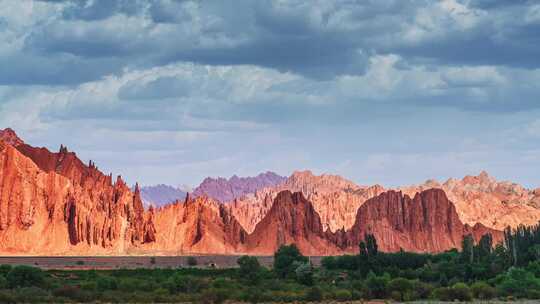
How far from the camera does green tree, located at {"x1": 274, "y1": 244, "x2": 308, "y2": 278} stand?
338 feet

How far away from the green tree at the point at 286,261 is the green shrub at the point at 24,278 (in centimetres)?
3108

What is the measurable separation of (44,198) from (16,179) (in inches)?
306

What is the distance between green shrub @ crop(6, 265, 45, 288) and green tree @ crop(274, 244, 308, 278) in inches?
1224

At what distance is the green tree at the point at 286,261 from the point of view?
338 feet

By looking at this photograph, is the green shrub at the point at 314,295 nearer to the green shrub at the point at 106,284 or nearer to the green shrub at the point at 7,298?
the green shrub at the point at 106,284

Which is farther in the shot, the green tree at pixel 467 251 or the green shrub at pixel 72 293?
the green tree at pixel 467 251

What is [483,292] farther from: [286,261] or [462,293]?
[286,261]

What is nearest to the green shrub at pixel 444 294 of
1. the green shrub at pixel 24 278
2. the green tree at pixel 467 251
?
the green shrub at pixel 24 278

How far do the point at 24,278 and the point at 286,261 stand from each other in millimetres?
37177

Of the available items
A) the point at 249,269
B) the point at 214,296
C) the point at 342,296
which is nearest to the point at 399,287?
the point at 342,296

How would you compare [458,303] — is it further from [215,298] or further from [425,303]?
[215,298]

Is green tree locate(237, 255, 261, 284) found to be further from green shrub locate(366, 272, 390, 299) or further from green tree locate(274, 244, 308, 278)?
green shrub locate(366, 272, 390, 299)

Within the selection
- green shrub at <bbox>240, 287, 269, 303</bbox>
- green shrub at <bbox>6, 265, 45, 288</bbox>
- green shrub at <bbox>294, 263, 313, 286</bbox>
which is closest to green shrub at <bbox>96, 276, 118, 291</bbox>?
green shrub at <bbox>6, 265, 45, 288</bbox>

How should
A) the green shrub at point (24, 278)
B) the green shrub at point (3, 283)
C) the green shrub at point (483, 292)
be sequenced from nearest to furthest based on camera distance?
the green shrub at point (483, 292) → the green shrub at point (3, 283) → the green shrub at point (24, 278)
